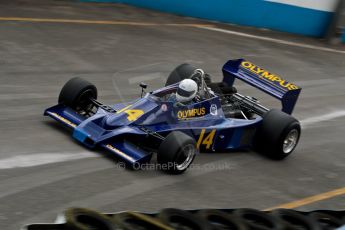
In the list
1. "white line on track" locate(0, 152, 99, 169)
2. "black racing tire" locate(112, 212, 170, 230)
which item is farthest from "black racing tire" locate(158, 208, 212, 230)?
"white line on track" locate(0, 152, 99, 169)

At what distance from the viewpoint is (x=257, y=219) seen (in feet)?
24.6

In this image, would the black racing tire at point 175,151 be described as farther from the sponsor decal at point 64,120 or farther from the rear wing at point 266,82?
the rear wing at point 266,82

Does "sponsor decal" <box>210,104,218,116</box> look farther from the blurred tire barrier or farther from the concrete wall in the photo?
the concrete wall

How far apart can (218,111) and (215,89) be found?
77 cm

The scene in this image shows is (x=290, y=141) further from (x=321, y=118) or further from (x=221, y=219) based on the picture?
(x=221, y=219)

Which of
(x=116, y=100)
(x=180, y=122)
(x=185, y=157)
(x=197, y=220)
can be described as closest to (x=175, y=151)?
(x=185, y=157)

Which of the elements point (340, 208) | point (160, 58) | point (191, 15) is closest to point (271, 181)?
point (340, 208)

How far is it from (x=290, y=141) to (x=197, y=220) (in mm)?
3969

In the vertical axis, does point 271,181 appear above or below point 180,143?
below

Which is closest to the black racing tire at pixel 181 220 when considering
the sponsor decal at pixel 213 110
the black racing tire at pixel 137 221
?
the black racing tire at pixel 137 221

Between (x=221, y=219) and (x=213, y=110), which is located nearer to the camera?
(x=221, y=219)

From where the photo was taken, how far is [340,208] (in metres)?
8.88

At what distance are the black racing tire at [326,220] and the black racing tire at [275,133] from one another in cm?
227

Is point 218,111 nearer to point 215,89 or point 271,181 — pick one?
point 215,89
